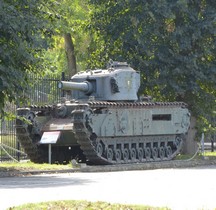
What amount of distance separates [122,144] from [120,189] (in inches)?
564

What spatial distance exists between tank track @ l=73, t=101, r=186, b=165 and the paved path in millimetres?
6064

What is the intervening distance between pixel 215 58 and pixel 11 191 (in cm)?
2098

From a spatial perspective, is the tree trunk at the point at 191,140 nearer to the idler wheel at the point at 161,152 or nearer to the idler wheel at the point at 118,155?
the idler wheel at the point at 161,152

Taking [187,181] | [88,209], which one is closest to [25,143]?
[187,181]

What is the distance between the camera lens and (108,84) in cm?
3347

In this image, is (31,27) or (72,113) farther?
(72,113)

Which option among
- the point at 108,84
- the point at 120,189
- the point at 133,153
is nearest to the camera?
the point at 120,189

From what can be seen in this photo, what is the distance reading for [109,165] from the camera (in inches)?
1190

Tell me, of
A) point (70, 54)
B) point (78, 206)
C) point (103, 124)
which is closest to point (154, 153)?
point (103, 124)

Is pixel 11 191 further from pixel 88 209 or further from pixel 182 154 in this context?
pixel 182 154

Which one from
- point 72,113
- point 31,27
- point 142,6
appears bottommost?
point 72,113

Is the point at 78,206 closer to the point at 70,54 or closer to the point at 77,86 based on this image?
the point at 77,86

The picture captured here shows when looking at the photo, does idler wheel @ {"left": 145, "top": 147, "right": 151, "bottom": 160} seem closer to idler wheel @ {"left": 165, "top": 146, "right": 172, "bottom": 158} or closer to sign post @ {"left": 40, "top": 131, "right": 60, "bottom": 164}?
idler wheel @ {"left": 165, "top": 146, "right": 172, "bottom": 158}

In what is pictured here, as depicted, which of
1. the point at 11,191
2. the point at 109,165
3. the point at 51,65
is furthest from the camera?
the point at 109,165
